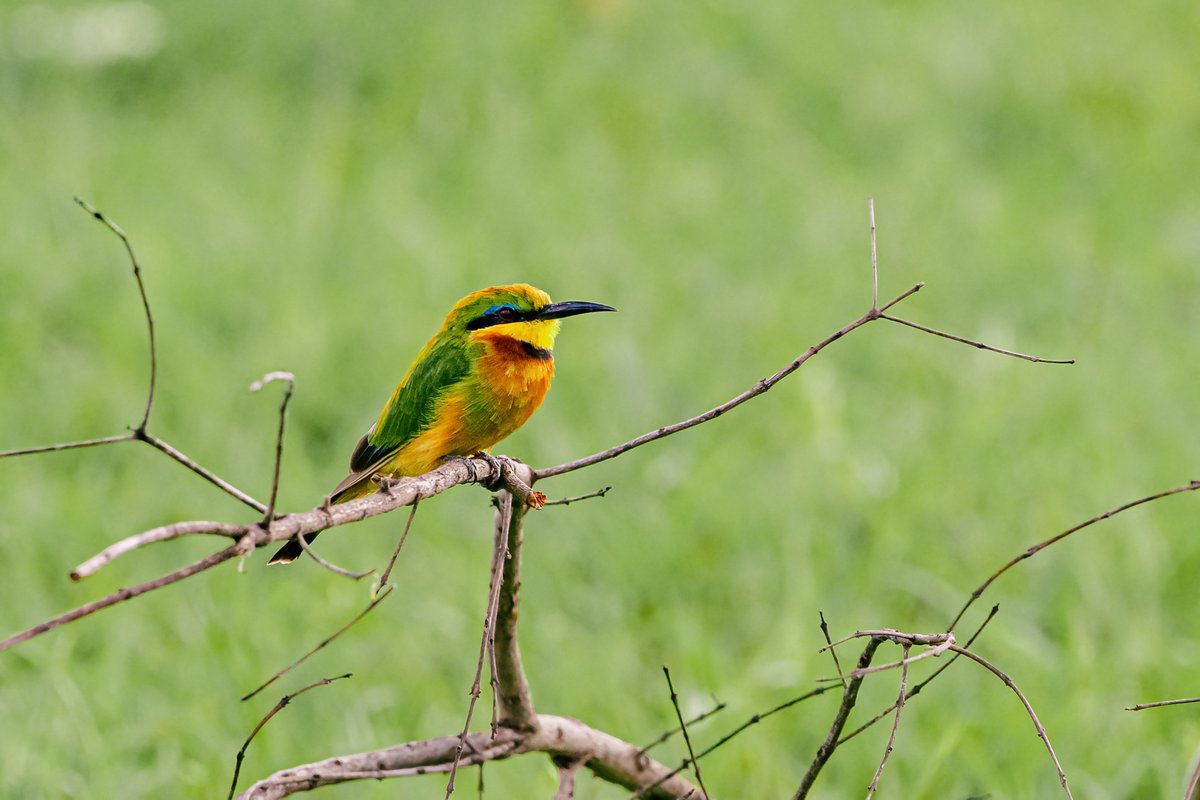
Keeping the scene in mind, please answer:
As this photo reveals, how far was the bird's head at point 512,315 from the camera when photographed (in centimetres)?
283

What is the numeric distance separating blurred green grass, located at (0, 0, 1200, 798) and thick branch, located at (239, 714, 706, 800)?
0.87 metres

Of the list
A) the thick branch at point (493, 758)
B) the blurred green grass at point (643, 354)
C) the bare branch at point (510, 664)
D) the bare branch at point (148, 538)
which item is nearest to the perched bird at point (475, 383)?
the bare branch at point (510, 664)

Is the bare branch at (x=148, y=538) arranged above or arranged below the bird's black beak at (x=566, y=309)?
below

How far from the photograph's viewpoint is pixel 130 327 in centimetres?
566

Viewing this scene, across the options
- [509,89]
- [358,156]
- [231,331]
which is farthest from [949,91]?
[231,331]

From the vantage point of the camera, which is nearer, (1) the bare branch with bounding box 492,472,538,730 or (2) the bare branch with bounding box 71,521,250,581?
(2) the bare branch with bounding box 71,521,250,581

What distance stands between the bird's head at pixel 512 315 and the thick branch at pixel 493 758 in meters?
0.78

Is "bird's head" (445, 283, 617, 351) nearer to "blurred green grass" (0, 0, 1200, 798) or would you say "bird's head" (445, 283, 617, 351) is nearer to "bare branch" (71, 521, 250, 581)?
"blurred green grass" (0, 0, 1200, 798)

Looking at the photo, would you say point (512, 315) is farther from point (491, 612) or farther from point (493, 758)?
point (491, 612)

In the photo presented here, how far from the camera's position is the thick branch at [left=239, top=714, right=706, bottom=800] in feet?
6.86

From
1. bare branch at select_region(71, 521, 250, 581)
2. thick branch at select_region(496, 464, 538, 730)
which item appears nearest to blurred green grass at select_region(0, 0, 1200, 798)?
thick branch at select_region(496, 464, 538, 730)

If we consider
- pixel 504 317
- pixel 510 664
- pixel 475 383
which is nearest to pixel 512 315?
pixel 504 317

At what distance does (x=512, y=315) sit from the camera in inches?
113

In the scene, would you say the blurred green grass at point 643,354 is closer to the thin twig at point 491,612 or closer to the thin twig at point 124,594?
the thin twig at point 491,612
